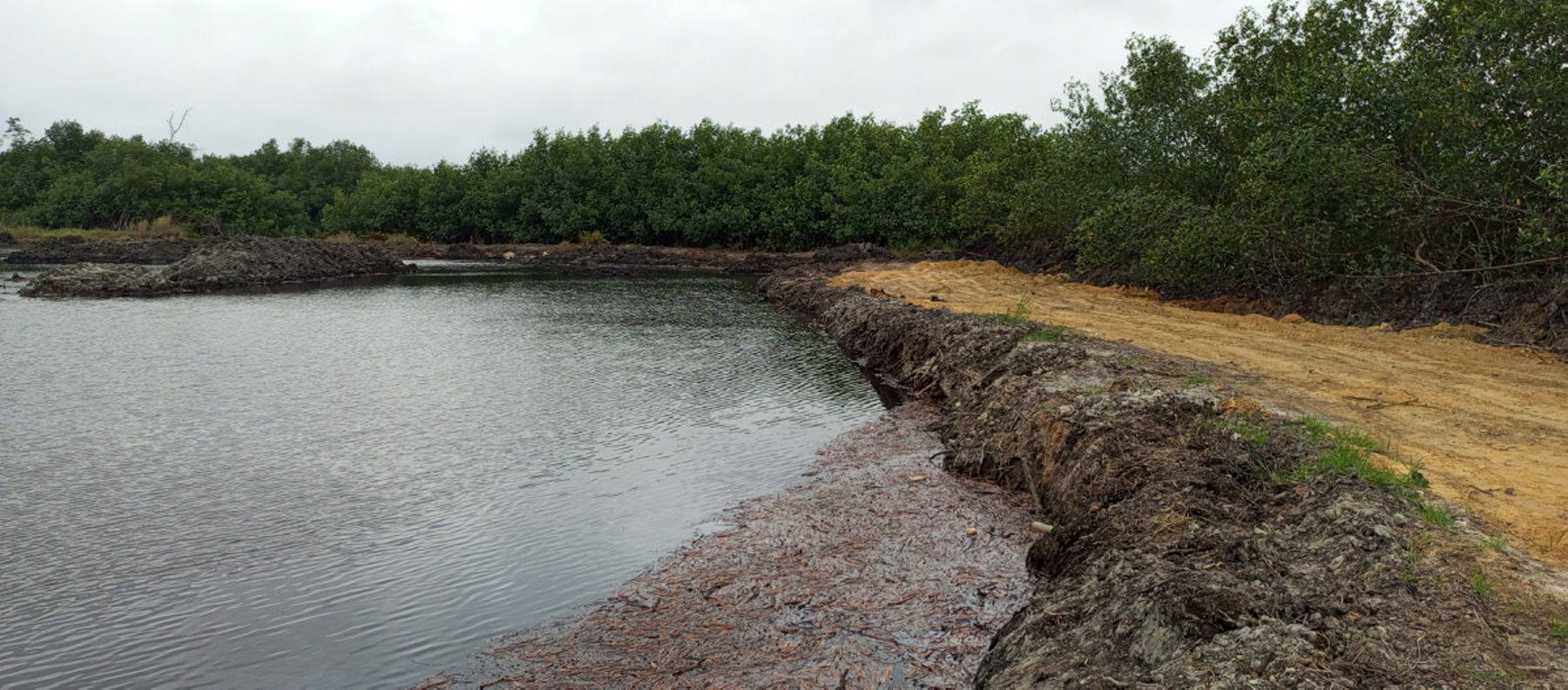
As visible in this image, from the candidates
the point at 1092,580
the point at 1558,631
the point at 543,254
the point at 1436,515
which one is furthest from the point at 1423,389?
the point at 543,254

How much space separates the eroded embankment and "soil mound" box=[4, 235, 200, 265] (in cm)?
6756

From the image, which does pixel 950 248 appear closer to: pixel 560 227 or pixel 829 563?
pixel 560 227

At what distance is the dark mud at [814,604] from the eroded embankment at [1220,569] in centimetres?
60

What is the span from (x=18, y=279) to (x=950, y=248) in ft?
162

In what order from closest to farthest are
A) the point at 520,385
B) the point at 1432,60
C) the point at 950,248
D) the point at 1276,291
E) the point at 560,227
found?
the point at 1432,60
the point at 520,385
the point at 1276,291
the point at 950,248
the point at 560,227

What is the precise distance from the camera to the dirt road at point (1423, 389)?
27.1 feet

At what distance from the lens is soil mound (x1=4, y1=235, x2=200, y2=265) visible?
62938 mm

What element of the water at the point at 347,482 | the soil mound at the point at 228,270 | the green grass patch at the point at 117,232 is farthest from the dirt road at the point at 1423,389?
the green grass patch at the point at 117,232

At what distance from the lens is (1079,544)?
8906 millimetres

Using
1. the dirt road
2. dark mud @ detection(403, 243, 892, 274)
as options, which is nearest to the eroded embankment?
the dirt road

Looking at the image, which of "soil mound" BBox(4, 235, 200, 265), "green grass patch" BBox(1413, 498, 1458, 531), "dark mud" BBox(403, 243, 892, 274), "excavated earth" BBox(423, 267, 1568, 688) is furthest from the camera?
"soil mound" BBox(4, 235, 200, 265)

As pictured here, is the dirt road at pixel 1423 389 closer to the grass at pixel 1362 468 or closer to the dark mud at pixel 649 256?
the grass at pixel 1362 468

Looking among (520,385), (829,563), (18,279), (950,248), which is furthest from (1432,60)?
(18,279)

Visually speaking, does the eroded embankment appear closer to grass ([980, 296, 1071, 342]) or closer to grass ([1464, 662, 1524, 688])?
grass ([1464, 662, 1524, 688])
